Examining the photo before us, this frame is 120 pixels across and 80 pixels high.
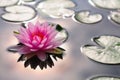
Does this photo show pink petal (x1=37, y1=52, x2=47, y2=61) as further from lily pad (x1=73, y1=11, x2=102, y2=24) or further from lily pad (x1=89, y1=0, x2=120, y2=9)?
lily pad (x1=89, y1=0, x2=120, y2=9)

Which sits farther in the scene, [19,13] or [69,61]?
[19,13]

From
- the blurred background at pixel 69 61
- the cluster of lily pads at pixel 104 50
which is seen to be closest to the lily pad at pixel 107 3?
the blurred background at pixel 69 61

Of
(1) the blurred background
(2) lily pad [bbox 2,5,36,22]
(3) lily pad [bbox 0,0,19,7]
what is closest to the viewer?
(1) the blurred background

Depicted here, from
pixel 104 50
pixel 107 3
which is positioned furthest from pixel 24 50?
pixel 107 3

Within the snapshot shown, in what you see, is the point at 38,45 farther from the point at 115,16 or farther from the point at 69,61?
the point at 115,16

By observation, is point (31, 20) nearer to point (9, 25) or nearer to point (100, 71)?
point (9, 25)

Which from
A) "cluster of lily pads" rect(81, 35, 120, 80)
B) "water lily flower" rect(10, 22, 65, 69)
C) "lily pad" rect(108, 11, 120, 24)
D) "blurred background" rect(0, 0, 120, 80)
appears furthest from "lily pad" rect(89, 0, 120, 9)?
"water lily flower" rect(10, 22, 65, 69)
